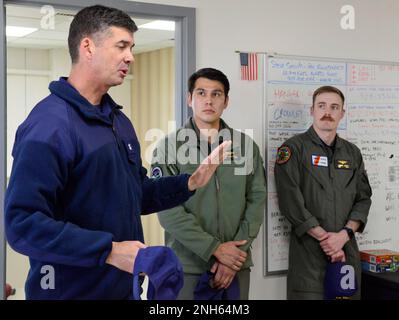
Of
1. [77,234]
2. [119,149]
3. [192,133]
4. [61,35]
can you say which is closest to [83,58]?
[119,149]

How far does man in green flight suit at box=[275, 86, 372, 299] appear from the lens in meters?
3.07

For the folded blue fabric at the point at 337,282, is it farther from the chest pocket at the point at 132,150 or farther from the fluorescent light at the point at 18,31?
the fluorescent light at the point at 18,31

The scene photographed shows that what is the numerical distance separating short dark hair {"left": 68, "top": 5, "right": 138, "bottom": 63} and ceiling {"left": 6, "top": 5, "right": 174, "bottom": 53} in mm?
2672

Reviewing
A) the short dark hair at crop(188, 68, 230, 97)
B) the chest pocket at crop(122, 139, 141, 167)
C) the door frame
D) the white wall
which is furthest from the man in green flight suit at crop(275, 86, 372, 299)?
the chest pocket at crop(122, 139, 141, 167)

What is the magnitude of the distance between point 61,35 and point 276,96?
3.04 metres

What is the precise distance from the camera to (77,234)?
1.34 metres

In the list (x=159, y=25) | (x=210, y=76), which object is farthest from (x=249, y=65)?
(x=159, y=25)

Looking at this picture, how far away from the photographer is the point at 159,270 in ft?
4.36

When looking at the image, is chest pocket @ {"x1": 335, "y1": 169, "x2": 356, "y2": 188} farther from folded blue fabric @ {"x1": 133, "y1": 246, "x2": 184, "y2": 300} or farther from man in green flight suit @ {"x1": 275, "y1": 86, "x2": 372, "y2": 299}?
folded blue fabric @ {"x1": 133, "y1": 246, "x2": 184, "y2": 300}

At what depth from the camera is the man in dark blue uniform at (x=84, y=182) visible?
1341 mm

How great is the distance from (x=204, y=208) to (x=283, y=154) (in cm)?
67

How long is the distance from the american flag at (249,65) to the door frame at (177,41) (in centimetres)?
32

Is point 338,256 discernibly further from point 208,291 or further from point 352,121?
point 352,121

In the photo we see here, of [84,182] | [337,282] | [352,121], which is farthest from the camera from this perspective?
[352,121]
